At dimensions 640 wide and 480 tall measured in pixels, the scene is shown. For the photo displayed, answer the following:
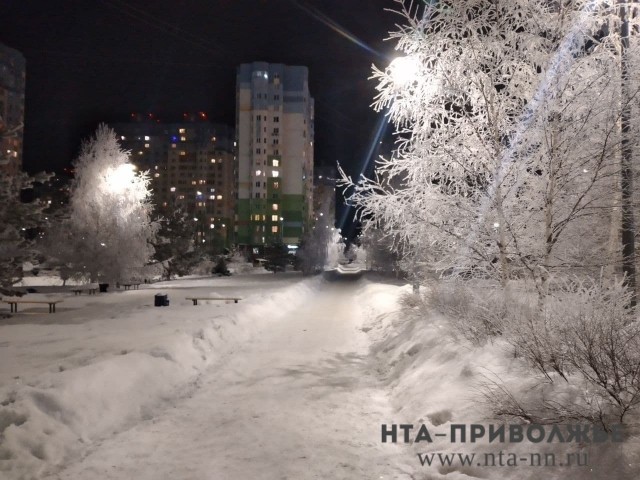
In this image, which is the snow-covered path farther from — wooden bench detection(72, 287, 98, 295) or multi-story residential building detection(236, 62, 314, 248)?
multi-story residential building detection(236, 62, 314, 248)

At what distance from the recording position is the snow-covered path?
5070 mm

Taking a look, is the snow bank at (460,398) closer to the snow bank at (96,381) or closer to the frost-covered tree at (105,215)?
the snow bank at (96,381)

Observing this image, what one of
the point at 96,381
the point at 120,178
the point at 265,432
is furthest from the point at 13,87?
the point at 265,432

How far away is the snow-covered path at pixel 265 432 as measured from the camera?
5.07 metres

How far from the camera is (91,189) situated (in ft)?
98.7

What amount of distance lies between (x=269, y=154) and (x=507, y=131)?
370ft

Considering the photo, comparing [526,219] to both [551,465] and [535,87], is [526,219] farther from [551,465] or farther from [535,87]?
[551,465]

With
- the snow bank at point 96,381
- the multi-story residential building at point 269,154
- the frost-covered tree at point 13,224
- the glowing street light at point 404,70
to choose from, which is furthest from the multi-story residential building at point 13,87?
the glowing street light at point 404,70

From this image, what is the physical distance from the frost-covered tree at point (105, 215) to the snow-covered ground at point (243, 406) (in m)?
18.1

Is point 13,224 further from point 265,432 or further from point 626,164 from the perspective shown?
point 626,164

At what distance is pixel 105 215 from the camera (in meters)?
30.2

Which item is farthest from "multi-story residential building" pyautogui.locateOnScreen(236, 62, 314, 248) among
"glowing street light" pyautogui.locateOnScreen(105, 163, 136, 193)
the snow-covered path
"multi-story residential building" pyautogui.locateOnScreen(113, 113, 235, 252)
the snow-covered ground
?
the snow-covered path

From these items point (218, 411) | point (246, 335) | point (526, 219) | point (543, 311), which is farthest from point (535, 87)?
point (246, 335)

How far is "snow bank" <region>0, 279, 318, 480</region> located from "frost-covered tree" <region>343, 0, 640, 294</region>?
5.28m
